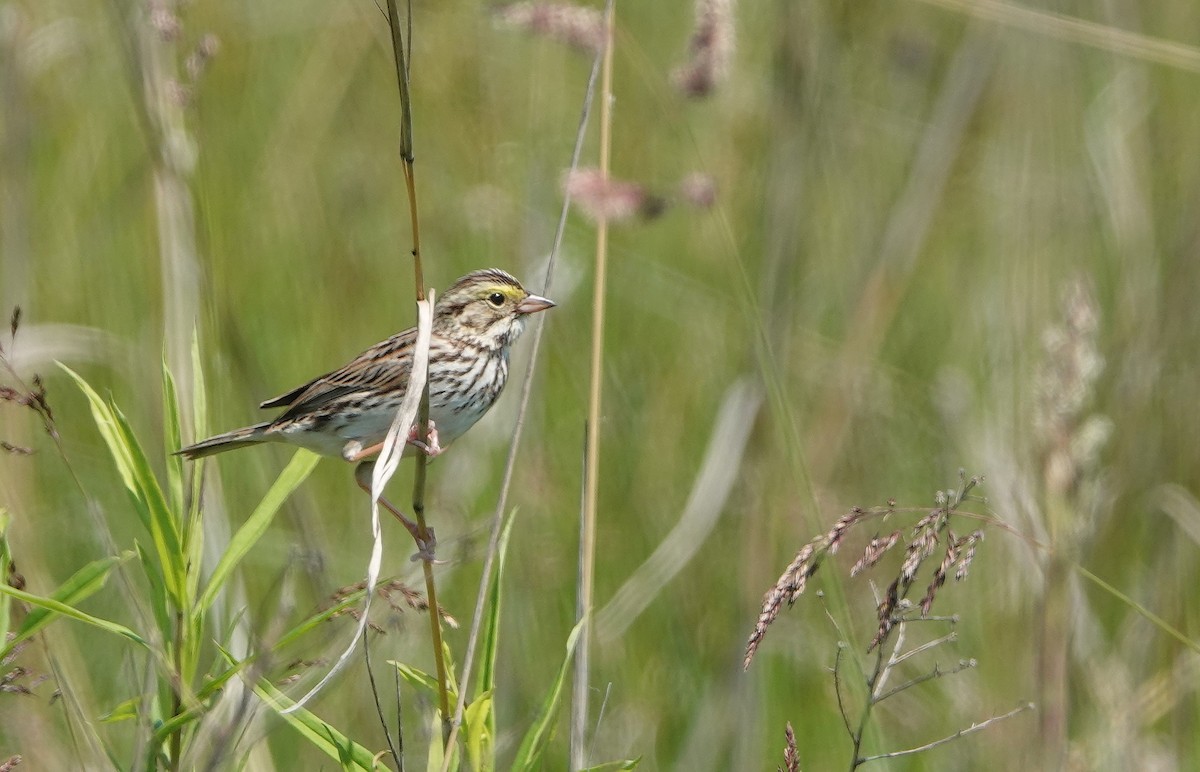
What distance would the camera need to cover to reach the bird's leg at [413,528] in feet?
7.24

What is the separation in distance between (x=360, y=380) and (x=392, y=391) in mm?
94

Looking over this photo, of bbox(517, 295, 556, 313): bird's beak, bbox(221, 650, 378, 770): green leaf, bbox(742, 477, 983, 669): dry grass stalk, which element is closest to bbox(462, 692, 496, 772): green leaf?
bbox(221, 650, 378, 770): green leaf

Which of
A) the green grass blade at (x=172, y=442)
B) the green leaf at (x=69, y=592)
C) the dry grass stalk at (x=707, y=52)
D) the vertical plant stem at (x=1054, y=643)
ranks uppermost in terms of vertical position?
the dry grass stalk at (x=707, y=52)

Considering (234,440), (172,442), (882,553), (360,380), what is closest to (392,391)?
(360,380)

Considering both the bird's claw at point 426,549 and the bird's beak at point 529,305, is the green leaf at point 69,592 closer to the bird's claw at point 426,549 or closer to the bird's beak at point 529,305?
the bird's claw at point 426,549

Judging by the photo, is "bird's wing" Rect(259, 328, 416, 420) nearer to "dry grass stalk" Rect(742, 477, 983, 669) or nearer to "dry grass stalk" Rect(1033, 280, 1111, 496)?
"dry grass stalk" Rect(1033, 280, 1111, 496)

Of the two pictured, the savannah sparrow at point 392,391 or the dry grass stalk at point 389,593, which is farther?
the savannah sparrow at point 392,391

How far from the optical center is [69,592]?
2107 mm

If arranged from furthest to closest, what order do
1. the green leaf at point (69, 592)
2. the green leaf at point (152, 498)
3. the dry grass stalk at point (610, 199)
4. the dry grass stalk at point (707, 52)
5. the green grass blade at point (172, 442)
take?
the dry grass stalk at point (707, 52) → the dry grass stalk at point (610, 199) → the green grass blade at point (172, 442) → the green leaf at point (152, 498) → the green leaf at point (69, 592)

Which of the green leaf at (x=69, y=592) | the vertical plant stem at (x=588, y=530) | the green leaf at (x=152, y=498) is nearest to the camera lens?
the green leaf at (x=69, y=592)

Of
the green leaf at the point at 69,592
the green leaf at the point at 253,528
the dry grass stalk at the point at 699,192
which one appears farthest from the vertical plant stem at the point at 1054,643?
the green leaf at the point at 69,592

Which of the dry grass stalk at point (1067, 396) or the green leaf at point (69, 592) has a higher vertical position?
the green leaf at point (69, 592)

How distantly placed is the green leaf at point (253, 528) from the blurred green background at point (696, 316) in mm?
114

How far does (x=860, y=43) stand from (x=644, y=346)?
1502mm
